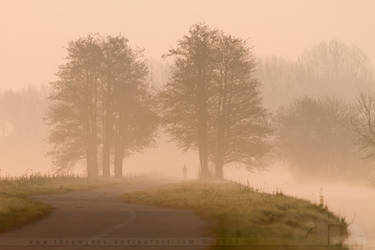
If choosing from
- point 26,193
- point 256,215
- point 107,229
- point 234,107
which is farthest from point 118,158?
point 107,229

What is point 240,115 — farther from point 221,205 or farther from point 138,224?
point 138,224

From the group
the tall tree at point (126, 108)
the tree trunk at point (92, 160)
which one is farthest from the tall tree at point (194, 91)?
the tree trunk at point (92, 160)

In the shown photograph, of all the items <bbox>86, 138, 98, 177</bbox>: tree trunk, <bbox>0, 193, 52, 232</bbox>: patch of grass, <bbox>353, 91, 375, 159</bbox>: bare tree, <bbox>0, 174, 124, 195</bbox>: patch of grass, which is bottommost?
<bbox>0, 193, 52, 232</bbox>: patch of grass

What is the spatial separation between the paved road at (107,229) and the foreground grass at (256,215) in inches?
42.7

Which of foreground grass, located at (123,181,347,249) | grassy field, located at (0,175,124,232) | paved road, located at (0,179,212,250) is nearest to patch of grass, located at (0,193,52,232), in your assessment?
grassy field, located at (0,175,124,232)

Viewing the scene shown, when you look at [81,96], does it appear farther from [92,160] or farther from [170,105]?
[170,105]

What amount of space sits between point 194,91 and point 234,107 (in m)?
3.89

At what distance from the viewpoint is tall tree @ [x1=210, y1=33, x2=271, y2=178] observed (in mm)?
51938

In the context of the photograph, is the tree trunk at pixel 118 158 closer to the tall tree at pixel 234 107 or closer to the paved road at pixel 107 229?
the tall tree at pixel 234 107

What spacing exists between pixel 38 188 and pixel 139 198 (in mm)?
7446

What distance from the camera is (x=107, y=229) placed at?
18.6 m

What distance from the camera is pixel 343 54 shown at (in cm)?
13500

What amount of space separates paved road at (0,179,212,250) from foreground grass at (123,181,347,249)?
108 cm

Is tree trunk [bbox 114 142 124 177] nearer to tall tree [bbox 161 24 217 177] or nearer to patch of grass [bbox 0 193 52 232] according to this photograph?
tall tree [bbox 161 24 217 177]
